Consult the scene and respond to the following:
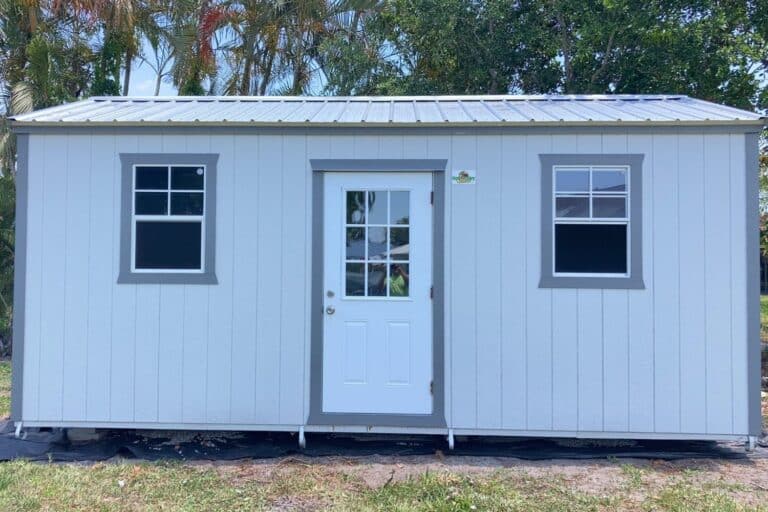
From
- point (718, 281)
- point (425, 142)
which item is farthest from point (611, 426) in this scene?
point (425, 142)

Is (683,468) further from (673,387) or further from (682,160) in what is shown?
(682,160)

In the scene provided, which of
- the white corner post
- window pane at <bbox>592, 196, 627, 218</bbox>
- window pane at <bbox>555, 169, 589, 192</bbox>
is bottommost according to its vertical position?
the white corner post

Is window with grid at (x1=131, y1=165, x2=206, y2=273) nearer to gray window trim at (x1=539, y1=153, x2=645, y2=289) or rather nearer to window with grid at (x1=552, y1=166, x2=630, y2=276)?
gray window trim at (x1=539, y1=153, x2=645, y2=289)

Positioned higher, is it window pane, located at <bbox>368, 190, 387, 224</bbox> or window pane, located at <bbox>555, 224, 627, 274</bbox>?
window pane, located at <bbox>368, 190, 387, 224</bbox>

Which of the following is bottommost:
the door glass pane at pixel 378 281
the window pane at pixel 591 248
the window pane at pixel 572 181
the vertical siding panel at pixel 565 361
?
the vertical siding panel at pixel 565 361

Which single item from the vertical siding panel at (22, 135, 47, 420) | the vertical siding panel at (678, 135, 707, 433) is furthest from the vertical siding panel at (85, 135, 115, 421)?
the vertical siding panel at (678, 135, 707, 433)

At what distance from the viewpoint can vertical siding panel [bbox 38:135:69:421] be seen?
15.9 ft

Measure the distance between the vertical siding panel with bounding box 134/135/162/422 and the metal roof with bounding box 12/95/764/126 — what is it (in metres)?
1.42

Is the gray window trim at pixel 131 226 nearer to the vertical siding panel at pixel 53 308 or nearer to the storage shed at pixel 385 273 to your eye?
the storage shed at pixel 385 273

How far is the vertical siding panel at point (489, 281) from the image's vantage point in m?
4.73

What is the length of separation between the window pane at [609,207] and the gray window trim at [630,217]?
0.06 m

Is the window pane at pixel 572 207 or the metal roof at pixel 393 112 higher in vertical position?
the metal roof at pixel 393 112

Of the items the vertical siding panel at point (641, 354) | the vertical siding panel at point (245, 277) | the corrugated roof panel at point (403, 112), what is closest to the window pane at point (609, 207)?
the vertical siding panel at point (641, 354)

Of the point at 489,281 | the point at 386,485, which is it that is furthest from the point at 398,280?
the point at 386,485
